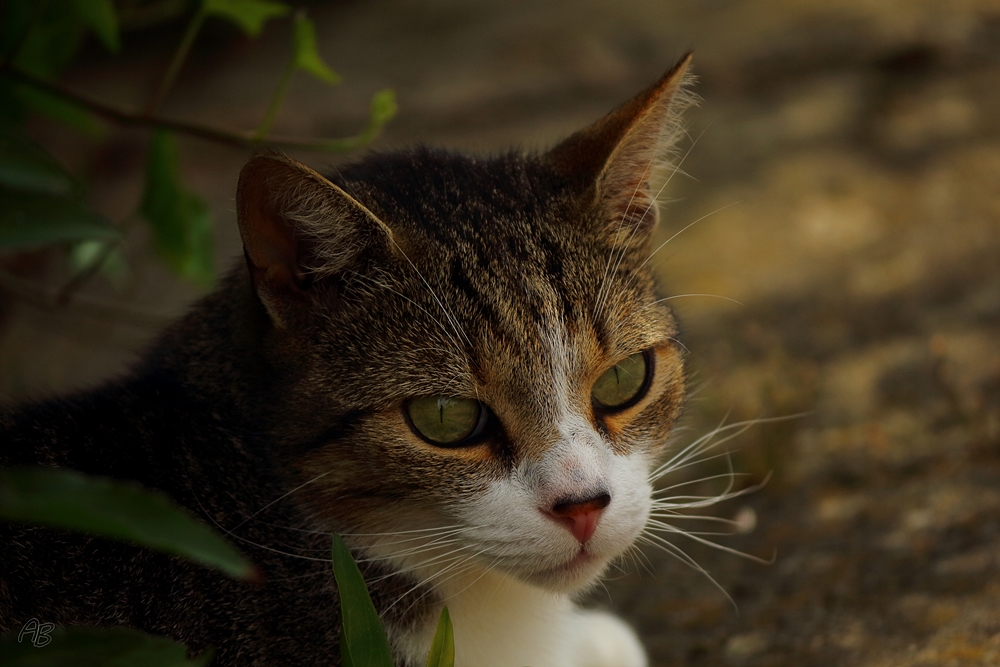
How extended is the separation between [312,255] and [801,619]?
2313 mm

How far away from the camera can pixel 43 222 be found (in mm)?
2564

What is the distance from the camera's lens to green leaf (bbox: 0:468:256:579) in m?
1.53

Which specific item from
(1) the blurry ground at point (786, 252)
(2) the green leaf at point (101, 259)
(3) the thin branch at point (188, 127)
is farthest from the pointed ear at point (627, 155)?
(2) the green leaf at point (101, 259)

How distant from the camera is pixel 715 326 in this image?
5570 mm

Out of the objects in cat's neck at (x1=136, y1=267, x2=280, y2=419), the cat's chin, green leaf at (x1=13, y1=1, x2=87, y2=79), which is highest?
green leaf at (x1=13, y1=1, x2=87, y2=79)

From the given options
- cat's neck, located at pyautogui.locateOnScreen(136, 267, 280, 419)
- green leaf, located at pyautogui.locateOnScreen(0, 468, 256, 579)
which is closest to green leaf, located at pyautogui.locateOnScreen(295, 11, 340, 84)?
cat's neck, located at pyautogui.locateOnScreen(136, 267, 280, 419)

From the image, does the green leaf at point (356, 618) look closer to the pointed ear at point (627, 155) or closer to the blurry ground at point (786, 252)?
the pointed ear at point (627, 155)

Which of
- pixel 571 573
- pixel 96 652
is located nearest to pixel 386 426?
pixel 571 573

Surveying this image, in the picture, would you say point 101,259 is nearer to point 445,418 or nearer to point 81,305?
point 81,305

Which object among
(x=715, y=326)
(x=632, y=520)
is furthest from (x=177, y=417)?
(x=715, y=326)

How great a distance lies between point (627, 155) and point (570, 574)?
134cm

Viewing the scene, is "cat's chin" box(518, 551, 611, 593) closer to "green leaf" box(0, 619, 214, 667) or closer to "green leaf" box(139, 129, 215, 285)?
"green leaf" box(0, 619, 214, 667)

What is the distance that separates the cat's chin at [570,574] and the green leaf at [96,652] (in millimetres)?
1030

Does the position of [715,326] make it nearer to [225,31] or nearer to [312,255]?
[312,255]
